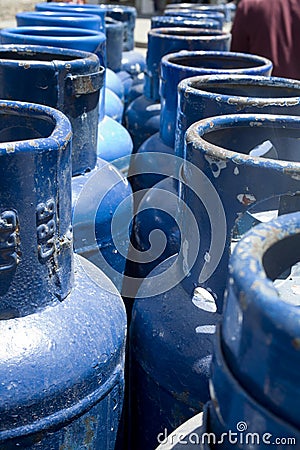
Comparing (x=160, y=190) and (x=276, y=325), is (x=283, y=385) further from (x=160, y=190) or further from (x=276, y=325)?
(x=160, y=190)

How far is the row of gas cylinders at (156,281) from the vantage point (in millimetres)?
516

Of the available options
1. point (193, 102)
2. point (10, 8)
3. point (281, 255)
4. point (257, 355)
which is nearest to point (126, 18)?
point (193, 102)

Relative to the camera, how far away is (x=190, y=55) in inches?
64.8

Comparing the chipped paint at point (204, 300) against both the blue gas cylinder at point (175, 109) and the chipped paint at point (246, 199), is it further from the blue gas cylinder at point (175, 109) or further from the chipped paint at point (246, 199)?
the blue gas cylinder at point (175, 109)

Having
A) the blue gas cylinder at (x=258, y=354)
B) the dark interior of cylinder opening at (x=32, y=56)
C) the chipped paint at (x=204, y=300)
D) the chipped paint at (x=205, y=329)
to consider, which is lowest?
the chipped paint at (x=205, y=329)

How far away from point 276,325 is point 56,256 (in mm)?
469

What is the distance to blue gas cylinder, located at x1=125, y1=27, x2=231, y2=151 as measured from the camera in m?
1.89

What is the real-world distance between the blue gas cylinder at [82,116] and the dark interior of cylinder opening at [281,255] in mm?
700

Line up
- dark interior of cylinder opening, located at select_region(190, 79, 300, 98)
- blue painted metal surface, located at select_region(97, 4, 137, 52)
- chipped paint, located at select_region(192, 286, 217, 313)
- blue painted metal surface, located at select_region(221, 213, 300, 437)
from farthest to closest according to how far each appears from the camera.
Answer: blue painted metal surface, located at select_region(97, 4, 137, 52)
dark interior of cylinder opening, located at select_region(190, 79, 300, 98)
chipped paint, located at select_region(192, 286, 217, 313)
blue painted metal surface, located at select_region(221, 213, 300, 437)

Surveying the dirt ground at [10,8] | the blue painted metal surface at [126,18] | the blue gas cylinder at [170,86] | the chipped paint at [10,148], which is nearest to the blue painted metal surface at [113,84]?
the blue gas cylinder at [170,86]

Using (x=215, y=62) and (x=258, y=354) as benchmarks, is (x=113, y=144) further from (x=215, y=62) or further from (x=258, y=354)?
(x=258, y=354)

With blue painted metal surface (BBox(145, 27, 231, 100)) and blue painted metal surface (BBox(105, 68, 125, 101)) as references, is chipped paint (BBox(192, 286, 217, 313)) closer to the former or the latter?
blue painted metal surface (BBox(145, 27, 231, 100))

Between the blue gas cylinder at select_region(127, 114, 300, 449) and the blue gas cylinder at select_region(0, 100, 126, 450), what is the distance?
0.26 feet

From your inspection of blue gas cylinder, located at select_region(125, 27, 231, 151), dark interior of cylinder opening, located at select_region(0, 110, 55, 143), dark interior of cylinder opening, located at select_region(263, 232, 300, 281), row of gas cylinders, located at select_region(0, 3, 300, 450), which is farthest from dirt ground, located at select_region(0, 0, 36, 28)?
dark interior of cylinder opening, located at select_region(263, 232, 300, 281)
